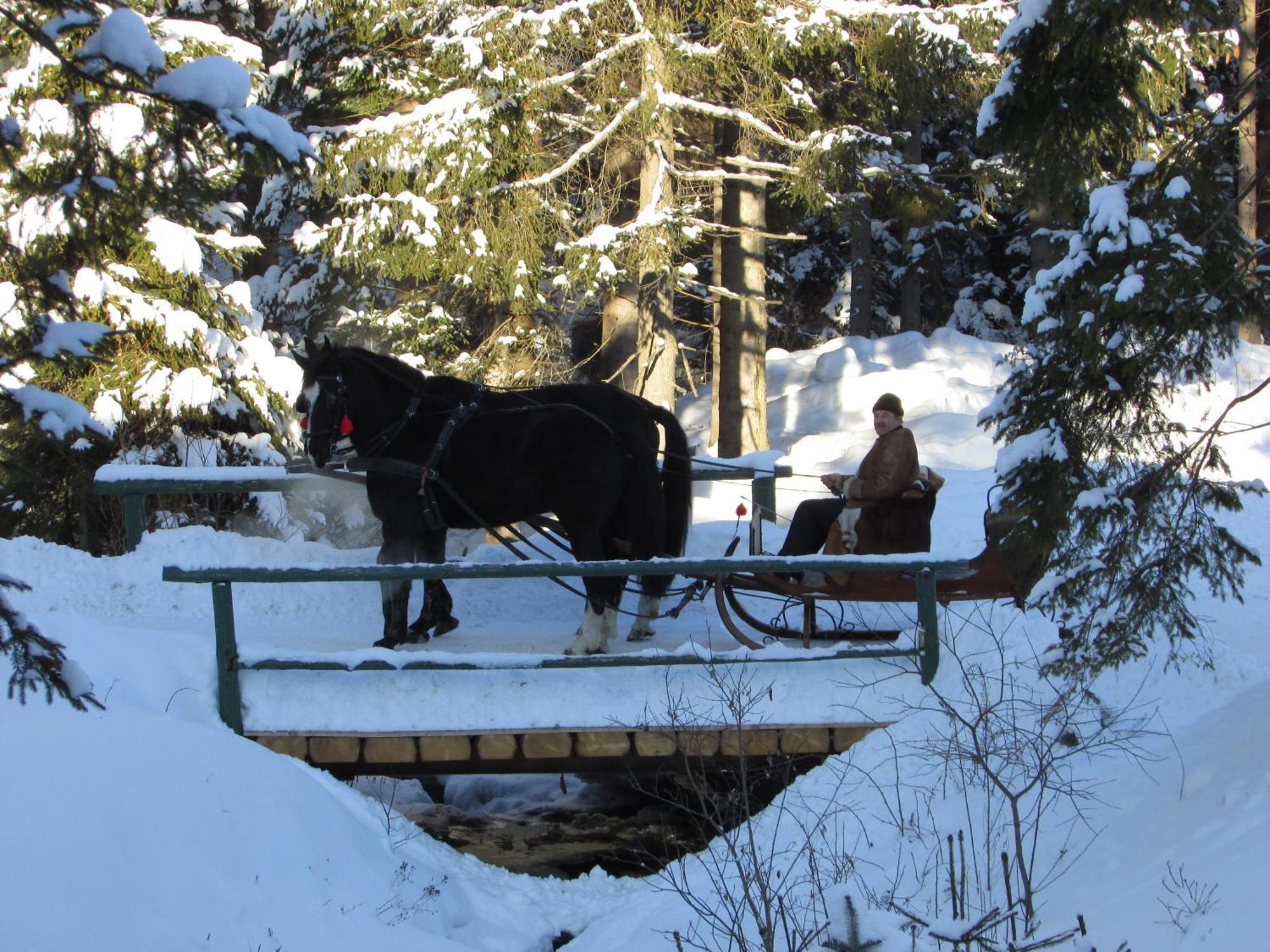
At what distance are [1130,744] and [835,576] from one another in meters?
1.74

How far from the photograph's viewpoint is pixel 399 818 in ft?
22.2

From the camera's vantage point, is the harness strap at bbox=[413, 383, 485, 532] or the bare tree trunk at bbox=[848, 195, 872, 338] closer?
the harness strap at bbox=[413, 383, 485, 532]

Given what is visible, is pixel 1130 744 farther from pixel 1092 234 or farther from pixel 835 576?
pixel 1092 234

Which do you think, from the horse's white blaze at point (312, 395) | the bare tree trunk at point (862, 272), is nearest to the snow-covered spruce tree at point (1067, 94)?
the horse's white blaze at point (312, 395)

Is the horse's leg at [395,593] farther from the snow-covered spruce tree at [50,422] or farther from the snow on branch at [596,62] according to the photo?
the snow on branch at [596,62]

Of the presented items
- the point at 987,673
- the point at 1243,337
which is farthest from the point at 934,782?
the point at 1243,337

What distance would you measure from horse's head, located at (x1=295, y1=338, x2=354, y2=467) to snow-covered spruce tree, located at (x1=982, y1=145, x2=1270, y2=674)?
3.96 meters

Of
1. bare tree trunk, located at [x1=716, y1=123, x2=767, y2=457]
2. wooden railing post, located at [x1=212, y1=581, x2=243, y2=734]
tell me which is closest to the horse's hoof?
wooden railing post, located at [x1=212, y1=581, x2=243, y2=734]

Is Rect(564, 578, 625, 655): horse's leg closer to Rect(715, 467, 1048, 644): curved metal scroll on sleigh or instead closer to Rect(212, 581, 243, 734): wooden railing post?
Rect(715, 467, 1048, 644): curved metal scroll on sleigh

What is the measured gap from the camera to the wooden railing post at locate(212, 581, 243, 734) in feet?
21.1

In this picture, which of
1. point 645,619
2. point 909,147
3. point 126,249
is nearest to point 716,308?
point 909,147

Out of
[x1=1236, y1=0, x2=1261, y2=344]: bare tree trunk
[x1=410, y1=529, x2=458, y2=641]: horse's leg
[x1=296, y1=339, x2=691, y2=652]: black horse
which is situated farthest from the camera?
[x1=1236, y1=0, x2=1261, y2=344]: bare tree trunk

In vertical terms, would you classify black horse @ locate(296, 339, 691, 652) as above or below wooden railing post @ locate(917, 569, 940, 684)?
above

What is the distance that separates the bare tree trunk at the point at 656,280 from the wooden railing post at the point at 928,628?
283 inches
